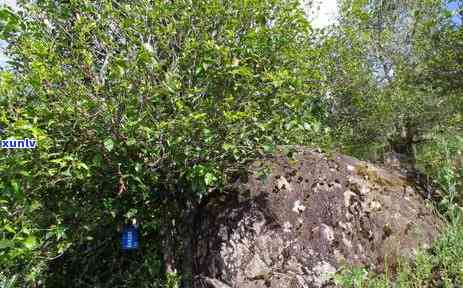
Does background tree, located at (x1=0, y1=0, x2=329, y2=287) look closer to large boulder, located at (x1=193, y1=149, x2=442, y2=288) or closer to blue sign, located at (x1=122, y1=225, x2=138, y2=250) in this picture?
blue sign, located at (x1=122, y1=225, x2=138, y2=250)

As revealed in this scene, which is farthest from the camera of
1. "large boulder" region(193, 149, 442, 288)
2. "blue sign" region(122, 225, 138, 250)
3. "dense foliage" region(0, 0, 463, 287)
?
"blue sign" region(122, 225, 138, 250)

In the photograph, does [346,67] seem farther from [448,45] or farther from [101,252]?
[101,252]

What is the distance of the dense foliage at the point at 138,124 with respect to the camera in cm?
471

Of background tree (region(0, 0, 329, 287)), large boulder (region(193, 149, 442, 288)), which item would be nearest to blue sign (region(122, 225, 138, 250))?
background tree (region(0, 0, 329, 287))

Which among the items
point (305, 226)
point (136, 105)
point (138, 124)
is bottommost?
point (305, 226)

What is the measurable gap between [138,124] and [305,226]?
3044 mm

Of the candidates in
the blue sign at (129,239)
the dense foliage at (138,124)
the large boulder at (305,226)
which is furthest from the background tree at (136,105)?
the large boulder at (305,226)

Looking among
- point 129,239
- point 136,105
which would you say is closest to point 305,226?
point 129,239

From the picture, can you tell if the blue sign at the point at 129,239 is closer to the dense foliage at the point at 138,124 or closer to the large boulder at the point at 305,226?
the dense foliage at the point at 138,124

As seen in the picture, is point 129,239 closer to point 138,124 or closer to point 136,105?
point 138,124

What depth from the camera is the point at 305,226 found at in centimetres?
605

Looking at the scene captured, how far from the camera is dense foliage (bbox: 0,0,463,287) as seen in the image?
4.71 meters

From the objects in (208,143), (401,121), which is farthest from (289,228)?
(401,121)

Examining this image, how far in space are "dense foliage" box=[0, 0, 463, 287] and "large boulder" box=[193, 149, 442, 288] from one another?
0.42 metres
